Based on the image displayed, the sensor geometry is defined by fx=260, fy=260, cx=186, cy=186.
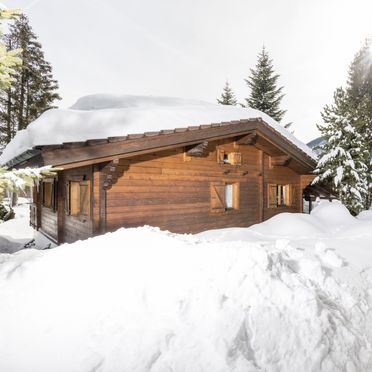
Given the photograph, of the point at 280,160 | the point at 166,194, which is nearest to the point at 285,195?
the point at 280,160

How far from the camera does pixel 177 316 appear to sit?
321 cm

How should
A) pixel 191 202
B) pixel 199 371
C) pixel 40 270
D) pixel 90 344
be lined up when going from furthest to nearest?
pixel 191 202, pixel 40 270, pixel 90 344, pixel 199 371

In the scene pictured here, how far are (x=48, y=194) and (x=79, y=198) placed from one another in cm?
321

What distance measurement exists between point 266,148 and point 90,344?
10.5 m

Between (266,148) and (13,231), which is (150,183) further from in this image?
(13,231)

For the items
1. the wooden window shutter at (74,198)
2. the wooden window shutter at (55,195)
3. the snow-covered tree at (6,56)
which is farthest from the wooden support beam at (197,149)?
the snow-covered tree at (6,56)

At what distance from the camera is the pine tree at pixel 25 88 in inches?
785

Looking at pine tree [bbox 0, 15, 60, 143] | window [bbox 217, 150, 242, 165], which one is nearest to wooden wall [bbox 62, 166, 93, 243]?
window [bbox 217, 150, 242, 165]

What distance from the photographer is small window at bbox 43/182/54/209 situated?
936 cm

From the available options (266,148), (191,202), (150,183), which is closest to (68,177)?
(150,183)

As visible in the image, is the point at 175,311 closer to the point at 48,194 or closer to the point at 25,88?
the point at 48,194

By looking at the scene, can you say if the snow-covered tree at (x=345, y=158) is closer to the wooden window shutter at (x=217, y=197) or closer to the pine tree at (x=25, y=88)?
the wooden window shutter at (x=217, y=197)

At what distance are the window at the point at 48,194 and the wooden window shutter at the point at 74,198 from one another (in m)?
1.63

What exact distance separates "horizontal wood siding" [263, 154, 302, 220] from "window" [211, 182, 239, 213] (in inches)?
71.8
